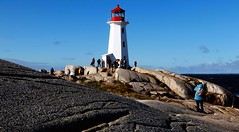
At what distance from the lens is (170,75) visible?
60.2 metres

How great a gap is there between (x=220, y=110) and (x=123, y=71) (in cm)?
2173

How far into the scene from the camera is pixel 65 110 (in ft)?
59.2

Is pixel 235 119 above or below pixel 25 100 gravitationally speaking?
below

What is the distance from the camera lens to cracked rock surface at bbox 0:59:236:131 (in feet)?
54.2

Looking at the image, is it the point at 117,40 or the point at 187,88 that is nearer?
the point at 187,88

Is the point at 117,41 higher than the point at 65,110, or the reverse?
the point at 117,41

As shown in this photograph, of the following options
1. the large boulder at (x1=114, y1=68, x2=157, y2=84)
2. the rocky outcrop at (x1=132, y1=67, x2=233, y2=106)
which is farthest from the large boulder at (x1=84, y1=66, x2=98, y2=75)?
the rocky outcrop at (x1=132, y1=67, x2=233, y2=106)

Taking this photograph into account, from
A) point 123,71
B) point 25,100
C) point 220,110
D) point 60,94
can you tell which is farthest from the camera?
point 123,71

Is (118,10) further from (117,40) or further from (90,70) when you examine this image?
(90,70)

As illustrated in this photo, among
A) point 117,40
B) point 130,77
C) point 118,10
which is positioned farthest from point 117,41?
point 130,77

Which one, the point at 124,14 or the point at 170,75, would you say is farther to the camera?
the point at 124,14

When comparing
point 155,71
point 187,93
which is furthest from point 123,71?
point 187,93

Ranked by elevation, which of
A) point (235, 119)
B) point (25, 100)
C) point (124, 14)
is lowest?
point (235, 119)

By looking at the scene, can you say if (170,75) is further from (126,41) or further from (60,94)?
(60,94)
